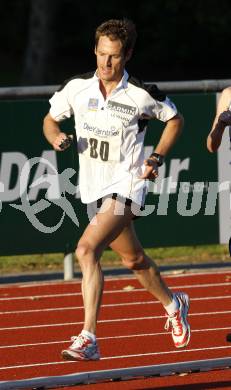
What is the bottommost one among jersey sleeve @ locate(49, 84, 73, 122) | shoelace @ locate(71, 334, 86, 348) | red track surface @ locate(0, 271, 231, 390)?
red track surface @ locate(0, 271, 231, 390)

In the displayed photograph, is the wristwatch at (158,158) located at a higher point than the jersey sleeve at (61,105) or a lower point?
lower

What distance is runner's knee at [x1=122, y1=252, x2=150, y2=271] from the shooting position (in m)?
10.2

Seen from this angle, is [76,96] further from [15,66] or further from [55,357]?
[15,66]

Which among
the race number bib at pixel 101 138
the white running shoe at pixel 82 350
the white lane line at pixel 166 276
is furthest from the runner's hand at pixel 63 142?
the white lane line at pixel 166 276

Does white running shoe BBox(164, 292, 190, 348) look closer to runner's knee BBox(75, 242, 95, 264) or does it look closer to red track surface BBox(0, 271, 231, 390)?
red track surface BBox(0, 271, 231, 390)

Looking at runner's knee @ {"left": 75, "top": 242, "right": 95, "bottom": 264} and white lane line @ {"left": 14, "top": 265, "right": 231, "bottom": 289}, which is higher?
runner's knee @ {"left": 75, "top": 242, "right": 95, "bottom": 264}

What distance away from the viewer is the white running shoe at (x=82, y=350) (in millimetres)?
9547

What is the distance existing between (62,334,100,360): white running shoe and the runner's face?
1723 mm

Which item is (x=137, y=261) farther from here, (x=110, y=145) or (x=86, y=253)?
(x=110, y=145)

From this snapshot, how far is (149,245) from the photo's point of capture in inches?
578

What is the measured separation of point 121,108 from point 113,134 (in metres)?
0.18

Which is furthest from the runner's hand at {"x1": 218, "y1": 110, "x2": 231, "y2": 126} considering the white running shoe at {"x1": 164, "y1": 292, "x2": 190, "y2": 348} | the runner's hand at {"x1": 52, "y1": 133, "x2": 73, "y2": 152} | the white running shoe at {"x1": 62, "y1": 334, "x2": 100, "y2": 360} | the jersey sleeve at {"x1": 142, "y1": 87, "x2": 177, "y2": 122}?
the white running shoe at {"x1": 62, "y1": 334, "x2": 100, "y2": 360}

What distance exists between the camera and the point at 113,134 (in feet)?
32.6

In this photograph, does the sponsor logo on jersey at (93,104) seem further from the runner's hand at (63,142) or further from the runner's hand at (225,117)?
the runner's hand at (225,117)
